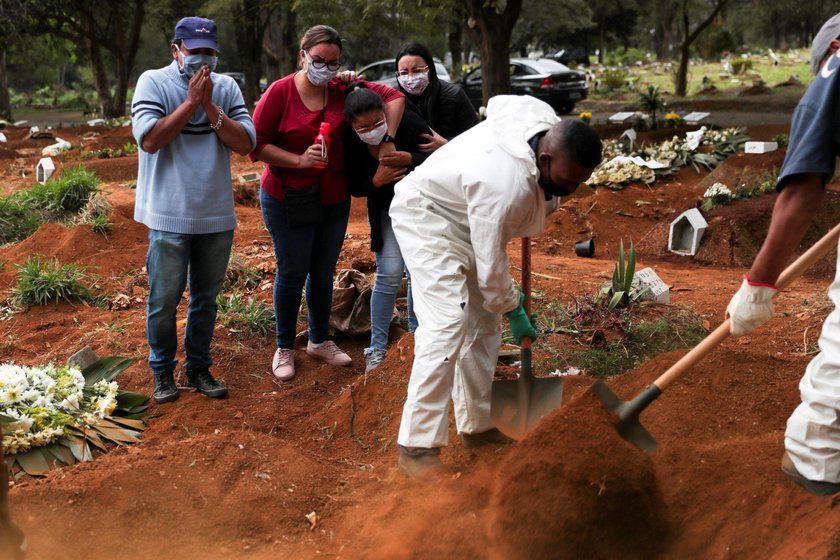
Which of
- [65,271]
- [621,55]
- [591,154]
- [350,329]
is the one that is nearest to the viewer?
[591,154]

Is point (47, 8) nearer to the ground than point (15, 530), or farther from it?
farther from it

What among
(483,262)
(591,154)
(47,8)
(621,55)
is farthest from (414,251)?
(621,55)

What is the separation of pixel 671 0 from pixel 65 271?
2425 centimetres

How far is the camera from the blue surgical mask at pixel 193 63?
3953mm

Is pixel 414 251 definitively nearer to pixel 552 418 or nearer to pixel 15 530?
pixel 552 418

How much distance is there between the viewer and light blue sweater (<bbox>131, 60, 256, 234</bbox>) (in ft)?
13.1

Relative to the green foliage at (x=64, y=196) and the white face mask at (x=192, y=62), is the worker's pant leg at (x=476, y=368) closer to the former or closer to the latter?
the white face mask at (x=192, y=62)

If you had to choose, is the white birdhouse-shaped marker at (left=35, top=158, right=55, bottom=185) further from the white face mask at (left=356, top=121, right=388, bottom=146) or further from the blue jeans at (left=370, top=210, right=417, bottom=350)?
the white face mask at (left=356, top=121, right=388, bottom=146)

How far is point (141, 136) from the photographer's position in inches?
152

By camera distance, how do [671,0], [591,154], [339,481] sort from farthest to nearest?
[671,0]
[339,481]
[591,154]

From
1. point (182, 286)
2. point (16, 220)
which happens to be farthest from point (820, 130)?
point (16, 220)

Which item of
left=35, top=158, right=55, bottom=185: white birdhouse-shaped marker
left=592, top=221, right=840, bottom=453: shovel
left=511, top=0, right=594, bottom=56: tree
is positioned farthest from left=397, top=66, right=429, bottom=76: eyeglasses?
left=511, top=0, right=594, bottom=56: tree

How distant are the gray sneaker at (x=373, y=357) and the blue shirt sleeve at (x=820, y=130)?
250 centimetres

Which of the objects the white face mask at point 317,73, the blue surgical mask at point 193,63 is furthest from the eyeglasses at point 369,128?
the blue surgical mask at point 193,63
